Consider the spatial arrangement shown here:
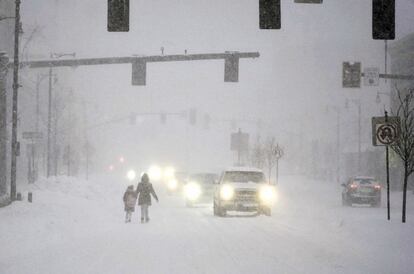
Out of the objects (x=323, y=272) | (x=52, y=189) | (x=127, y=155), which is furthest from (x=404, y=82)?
(x=127, y=155)

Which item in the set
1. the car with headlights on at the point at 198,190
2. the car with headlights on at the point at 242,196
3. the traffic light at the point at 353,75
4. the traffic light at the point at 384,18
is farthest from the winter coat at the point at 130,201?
the traffic light at the point at 384,18

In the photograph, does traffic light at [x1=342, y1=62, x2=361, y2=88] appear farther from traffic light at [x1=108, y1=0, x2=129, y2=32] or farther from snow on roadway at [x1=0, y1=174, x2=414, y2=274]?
traffic light at [x1=108, y1=0, x2=129, y2=32]

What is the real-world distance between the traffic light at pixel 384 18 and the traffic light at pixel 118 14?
18.6ft

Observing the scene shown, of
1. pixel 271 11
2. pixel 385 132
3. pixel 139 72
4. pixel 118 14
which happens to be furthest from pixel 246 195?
pixel 118 14

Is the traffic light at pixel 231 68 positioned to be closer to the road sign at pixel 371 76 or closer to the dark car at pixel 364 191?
the road sign at pixel 371 76

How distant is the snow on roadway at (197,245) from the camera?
417 inches

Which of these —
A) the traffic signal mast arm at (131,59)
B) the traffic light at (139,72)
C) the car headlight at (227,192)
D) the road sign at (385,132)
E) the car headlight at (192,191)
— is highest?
the traffic signal mast arm at (131,59)

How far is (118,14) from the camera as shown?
1355cm

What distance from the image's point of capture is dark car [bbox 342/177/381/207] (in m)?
32.6

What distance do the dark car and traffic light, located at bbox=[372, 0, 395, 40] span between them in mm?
19901

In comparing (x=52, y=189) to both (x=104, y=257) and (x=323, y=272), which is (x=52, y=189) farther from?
(x=323, y=272)

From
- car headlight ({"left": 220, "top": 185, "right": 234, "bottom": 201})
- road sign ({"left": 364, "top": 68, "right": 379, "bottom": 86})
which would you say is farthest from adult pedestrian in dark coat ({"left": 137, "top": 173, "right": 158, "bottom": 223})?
road sign ({"left": 364, "top": 68, "right": 379, "bottom": 86})

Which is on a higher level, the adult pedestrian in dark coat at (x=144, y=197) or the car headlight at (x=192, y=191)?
the adult pedestrian in dark coat at (x=144, y=197)

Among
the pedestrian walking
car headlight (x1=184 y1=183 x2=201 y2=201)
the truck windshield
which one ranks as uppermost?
the truck windshield
